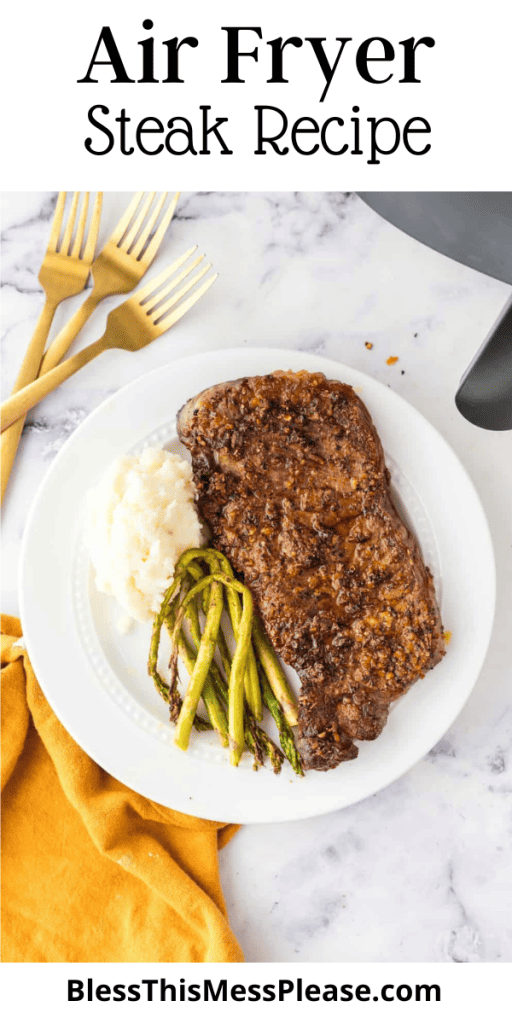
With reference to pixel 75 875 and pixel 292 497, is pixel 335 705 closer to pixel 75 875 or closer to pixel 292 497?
pixel 292 497

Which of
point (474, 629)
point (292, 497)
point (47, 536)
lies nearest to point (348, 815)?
point (474, 629)

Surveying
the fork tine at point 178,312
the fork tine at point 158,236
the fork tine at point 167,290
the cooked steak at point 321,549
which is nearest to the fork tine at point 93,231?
the fork tine at point 158,236

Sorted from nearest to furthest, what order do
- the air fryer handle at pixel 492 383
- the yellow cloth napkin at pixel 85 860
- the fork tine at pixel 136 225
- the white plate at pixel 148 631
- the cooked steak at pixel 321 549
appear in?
1. the air fryer handle at pixel 492 383
2. the cooked steak at pixel 321 549
3. the white plate at pixel 148 631
4. the yellow cloth napkin at pixel 85 860
5. the fork tine at pixel 136 225

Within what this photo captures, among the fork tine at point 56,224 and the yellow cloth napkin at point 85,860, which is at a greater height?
the fork tine at point 56,224

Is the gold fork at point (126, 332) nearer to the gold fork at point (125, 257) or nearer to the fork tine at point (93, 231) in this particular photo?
the gold fork at point (125, 257)

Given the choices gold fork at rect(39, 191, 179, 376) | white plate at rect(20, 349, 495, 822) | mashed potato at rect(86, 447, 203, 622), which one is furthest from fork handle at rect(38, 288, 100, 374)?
mashed potato at rect(86, 447, 203, 622)
